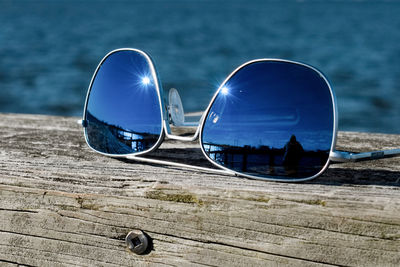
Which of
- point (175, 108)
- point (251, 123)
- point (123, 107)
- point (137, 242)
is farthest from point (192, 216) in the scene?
point (175, 108)

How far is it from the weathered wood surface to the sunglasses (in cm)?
7

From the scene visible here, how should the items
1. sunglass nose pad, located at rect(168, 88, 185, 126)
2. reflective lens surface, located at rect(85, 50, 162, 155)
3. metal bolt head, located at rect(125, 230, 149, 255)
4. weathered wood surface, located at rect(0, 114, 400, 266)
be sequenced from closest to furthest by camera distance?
weathered wood surface, located at rect(0, 114, 400, 266) → metal bolt head, located at rect(125, 230, 149, 255) → reflective lens surface, located at rect(85, 50, 162, 155) → sunglass nose pad, located at rect(168, 88, 185, 126)

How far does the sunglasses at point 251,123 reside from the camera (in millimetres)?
1156

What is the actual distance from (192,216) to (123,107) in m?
0.58

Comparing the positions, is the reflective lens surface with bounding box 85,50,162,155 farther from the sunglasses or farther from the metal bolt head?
the metal bolt head

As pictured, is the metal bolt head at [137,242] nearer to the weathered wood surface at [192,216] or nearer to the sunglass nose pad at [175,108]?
the weathered wood surface at [192,216]

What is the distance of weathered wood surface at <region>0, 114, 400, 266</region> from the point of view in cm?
97

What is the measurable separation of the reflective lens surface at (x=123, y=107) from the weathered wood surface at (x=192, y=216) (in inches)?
4.8

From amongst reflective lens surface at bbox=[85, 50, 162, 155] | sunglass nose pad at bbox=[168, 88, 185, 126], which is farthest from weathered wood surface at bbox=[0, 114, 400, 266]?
sunglass nose pad at bbox=[168, 88, 185, 126]

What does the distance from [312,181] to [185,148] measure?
0.53 meters

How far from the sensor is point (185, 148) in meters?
1.53

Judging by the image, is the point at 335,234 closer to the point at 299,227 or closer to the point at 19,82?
the point at 299,227

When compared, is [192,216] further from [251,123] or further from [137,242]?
[251,123]

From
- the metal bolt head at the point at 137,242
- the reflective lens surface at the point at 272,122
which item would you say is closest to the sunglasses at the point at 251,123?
the reflective lens surface at the point at 272,122
